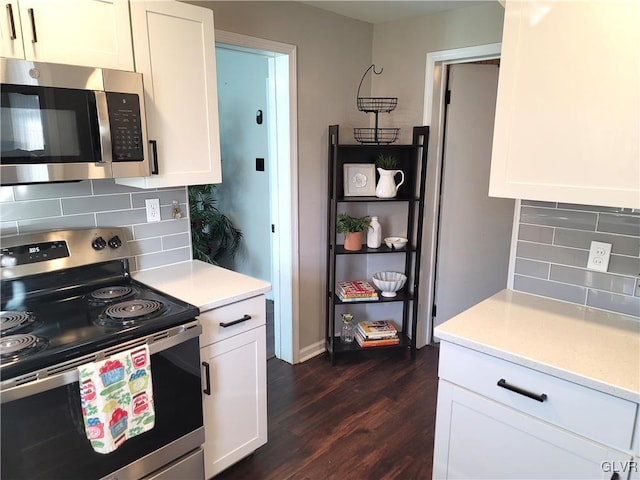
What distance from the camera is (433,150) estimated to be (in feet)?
9.94

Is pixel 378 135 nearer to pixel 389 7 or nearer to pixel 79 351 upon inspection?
pixel 389 7

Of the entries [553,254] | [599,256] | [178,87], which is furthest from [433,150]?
[178,87]

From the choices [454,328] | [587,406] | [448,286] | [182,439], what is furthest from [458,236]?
[182,439]

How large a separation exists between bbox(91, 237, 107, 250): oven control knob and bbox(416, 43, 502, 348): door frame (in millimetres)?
2070

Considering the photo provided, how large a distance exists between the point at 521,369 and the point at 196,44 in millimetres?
1766

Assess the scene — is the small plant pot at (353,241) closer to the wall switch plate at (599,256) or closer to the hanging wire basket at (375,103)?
the hanging wire basket at (375,103)

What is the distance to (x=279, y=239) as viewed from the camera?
293cm

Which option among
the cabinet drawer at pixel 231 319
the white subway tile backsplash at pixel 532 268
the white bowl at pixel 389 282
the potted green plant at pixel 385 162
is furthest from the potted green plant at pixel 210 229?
the white subway tile backsplash at pixel 532 268

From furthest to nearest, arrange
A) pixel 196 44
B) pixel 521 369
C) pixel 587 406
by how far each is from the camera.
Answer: pixel 196 44 → pixel 521 369 → pixel 587 406

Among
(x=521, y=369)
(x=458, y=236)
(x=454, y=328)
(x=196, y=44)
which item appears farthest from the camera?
(x=458, y=236)

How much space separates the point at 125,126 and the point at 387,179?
1693 mm

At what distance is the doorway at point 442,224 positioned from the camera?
2.93 m

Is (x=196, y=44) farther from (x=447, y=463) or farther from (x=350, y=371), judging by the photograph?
(x=350, y=371)

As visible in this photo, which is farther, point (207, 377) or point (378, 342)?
point (378, 342)
